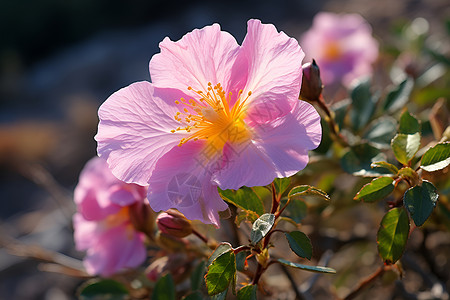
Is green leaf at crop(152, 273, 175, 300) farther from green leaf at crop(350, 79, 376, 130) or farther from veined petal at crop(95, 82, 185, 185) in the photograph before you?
green leaf at crop(350, 79, 376, 130)

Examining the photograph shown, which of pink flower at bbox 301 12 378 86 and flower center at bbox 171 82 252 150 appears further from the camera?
pink flower at bbox 301 12 378 86

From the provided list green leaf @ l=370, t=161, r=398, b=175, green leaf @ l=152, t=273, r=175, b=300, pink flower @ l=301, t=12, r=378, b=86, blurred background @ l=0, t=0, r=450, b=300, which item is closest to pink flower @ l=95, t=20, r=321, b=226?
green leaf @ l=370, t=161, r=398, b=175

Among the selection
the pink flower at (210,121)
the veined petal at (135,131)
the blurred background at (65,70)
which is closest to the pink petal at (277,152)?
the pink flower at (210,121)

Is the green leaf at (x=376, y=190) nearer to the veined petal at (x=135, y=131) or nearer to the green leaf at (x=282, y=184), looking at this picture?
the green leaf at (x=282, y=184)

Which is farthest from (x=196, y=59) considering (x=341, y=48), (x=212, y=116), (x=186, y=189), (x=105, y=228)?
(x=341, y=48)

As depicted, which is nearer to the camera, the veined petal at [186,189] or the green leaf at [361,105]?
the veined petal at [186,189]

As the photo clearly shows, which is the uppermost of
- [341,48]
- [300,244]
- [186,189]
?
[186,189]

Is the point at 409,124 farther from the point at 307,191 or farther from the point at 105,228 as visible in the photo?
the point at 105,228
